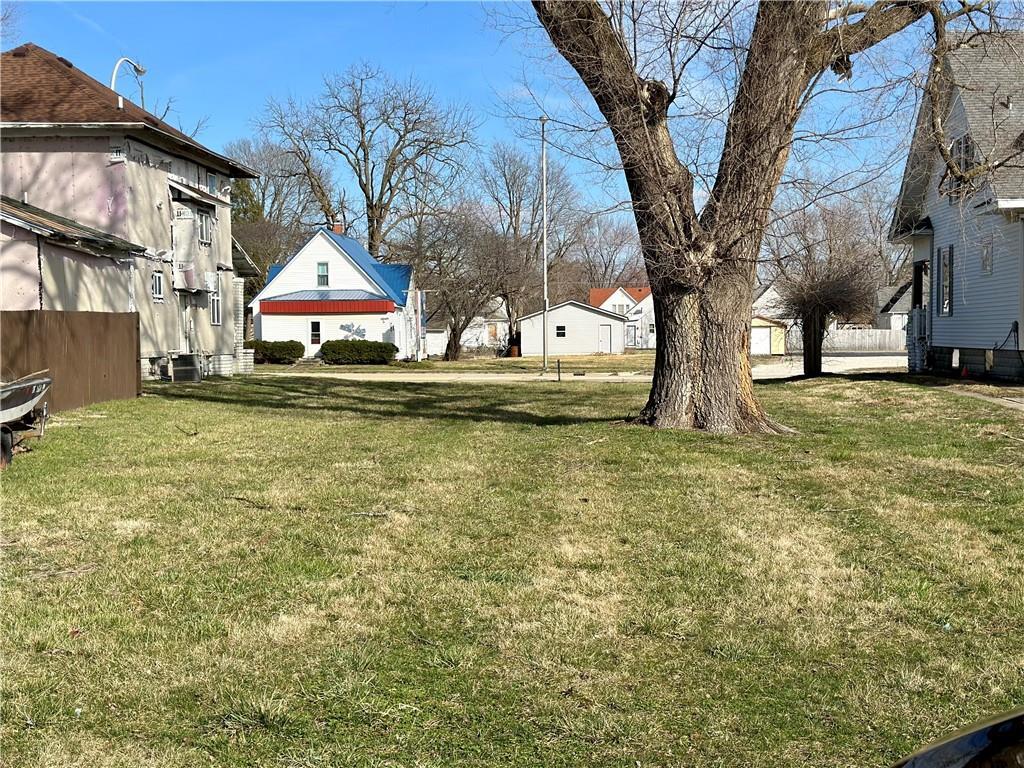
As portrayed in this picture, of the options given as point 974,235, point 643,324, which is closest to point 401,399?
point 974,235

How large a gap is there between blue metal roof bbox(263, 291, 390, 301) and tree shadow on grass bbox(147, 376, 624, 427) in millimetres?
23829

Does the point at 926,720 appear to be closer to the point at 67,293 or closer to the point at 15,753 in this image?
the point at 15,753

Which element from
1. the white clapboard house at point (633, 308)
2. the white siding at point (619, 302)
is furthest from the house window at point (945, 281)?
the white siding at point (619, 302)

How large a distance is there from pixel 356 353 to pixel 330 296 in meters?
4.30

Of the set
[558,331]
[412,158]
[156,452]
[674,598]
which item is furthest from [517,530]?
[558,331]

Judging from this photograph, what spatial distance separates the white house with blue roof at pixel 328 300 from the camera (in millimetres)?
50469

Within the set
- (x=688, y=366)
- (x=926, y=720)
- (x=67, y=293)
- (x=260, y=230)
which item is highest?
(x=260, y=230)

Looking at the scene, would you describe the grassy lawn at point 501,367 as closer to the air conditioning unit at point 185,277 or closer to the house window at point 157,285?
the air conditioning unit at point 185,277

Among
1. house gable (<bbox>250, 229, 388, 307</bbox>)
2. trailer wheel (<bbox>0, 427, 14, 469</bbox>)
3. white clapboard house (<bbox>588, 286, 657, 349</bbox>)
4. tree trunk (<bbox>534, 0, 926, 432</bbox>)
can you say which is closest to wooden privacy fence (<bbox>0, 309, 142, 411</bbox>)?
trailer wheel (<bbox>0, 427, 14, 469</bbox>)

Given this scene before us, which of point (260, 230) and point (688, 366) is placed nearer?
point (688, 366)

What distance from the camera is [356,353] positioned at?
4819cm

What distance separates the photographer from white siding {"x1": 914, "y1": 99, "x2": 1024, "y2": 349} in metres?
20.2

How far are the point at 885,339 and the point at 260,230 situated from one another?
43344 millimetres

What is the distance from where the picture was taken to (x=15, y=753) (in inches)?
133
